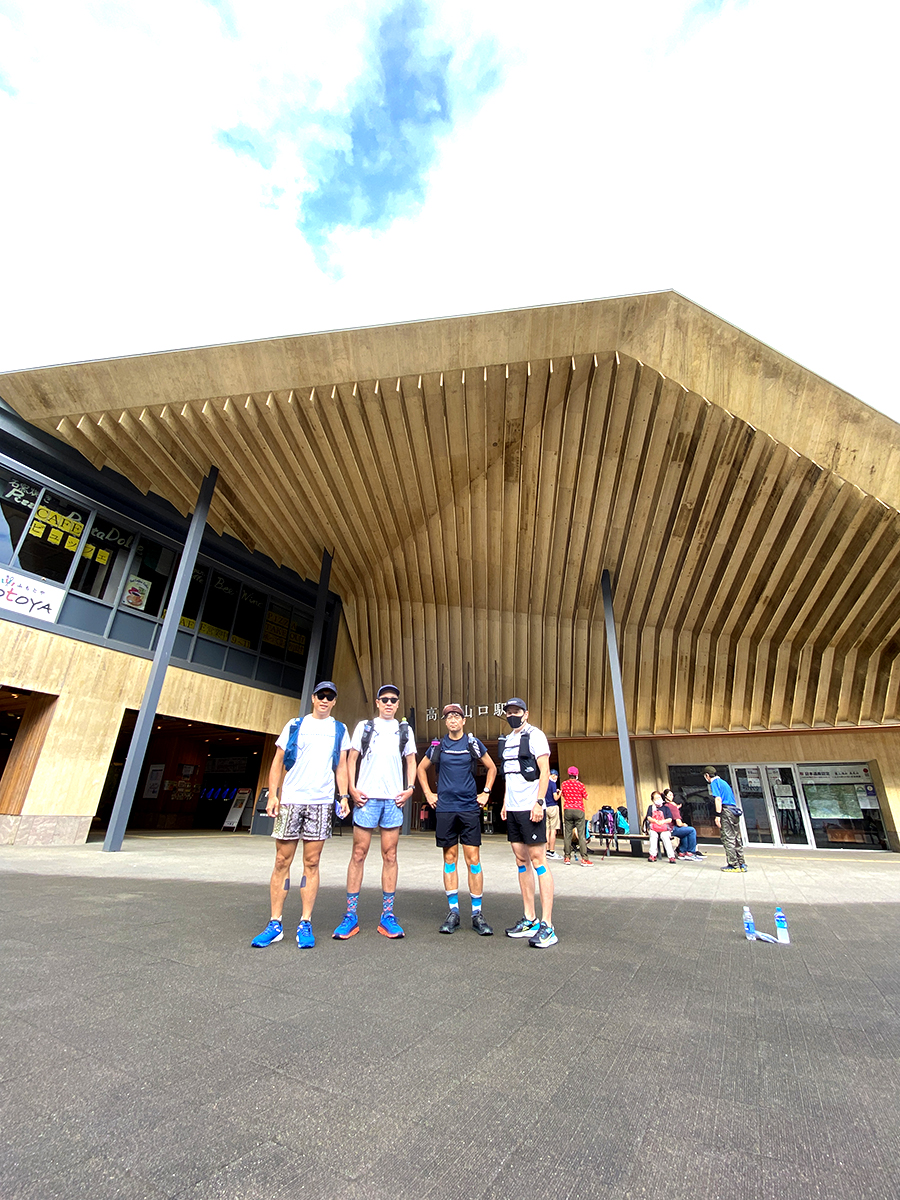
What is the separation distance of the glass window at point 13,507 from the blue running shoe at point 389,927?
35.7 ft

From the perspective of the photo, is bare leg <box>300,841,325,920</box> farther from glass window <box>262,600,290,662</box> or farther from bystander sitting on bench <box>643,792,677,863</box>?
glass window <box>262,600,290,662</box>

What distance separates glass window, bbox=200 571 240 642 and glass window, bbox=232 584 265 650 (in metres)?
0.22

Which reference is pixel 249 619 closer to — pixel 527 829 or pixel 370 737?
pixel 370 737

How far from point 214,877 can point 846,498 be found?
1275 cm

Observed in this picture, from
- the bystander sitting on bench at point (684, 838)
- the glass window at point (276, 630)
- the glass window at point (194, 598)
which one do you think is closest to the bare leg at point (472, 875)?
the bystander sitting on bench at point (684, 838)

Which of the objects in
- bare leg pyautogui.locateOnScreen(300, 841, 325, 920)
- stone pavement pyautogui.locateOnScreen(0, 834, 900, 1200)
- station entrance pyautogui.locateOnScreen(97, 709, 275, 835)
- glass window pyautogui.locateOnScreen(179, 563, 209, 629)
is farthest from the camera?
station entrance pyautogui.locateOnScreen(97, 709, 275, 835)

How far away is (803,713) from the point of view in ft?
44.7

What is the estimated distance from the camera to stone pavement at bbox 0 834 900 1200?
1.31 metres

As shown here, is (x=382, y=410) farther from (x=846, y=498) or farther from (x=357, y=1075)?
(x=357, y=1075)

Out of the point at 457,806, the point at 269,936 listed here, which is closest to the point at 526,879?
the point at 457,806

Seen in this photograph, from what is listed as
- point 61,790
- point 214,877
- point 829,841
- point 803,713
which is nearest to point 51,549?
point 61,790

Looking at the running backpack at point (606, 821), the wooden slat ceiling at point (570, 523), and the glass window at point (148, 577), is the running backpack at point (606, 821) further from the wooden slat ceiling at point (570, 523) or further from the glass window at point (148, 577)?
the glass window at point (148, 577)

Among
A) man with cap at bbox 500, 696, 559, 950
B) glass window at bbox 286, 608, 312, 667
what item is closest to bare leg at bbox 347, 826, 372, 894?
man with cap at bbox 500, 696, 559, 950

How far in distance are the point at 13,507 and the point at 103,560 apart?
190cm
